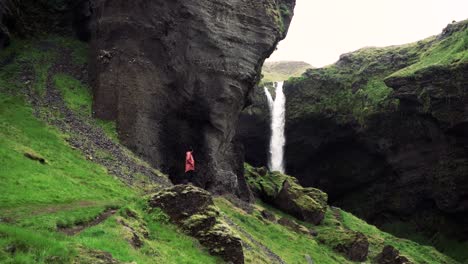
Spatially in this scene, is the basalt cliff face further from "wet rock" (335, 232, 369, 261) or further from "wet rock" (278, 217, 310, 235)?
"wet rock" (278, 217, 310, 235)

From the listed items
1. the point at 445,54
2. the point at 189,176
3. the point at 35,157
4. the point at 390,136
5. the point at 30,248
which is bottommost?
the point at 189,176

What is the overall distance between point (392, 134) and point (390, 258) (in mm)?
43143

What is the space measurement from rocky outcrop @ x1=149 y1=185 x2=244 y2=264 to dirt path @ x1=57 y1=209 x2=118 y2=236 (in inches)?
106

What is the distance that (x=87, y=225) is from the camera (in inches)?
961

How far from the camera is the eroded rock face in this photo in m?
52.2

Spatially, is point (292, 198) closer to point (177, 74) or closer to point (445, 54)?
point (177, 74)

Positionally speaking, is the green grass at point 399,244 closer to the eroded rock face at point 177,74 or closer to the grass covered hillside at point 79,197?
the grass covered hillside at point 79,197

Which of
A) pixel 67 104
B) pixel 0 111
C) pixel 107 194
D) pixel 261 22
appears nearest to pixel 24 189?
pixel 107 194

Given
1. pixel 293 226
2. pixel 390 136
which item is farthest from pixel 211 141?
pixel 390 136

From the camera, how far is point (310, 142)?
334 ft

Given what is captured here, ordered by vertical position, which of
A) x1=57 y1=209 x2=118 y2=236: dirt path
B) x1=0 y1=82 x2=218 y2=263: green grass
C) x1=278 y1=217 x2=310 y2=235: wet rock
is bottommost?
x1=278 y1=217 x2=310 y2=235: wet rock

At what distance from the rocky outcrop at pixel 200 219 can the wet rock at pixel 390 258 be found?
31385mm

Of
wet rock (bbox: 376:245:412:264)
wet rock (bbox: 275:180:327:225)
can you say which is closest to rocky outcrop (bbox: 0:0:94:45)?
wet rock (bbox: 275:180:327:225)

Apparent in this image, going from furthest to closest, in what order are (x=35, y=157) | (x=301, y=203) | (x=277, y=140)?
(x=277, y=140)
(x=301, y=203)
(x=35, y=157)
